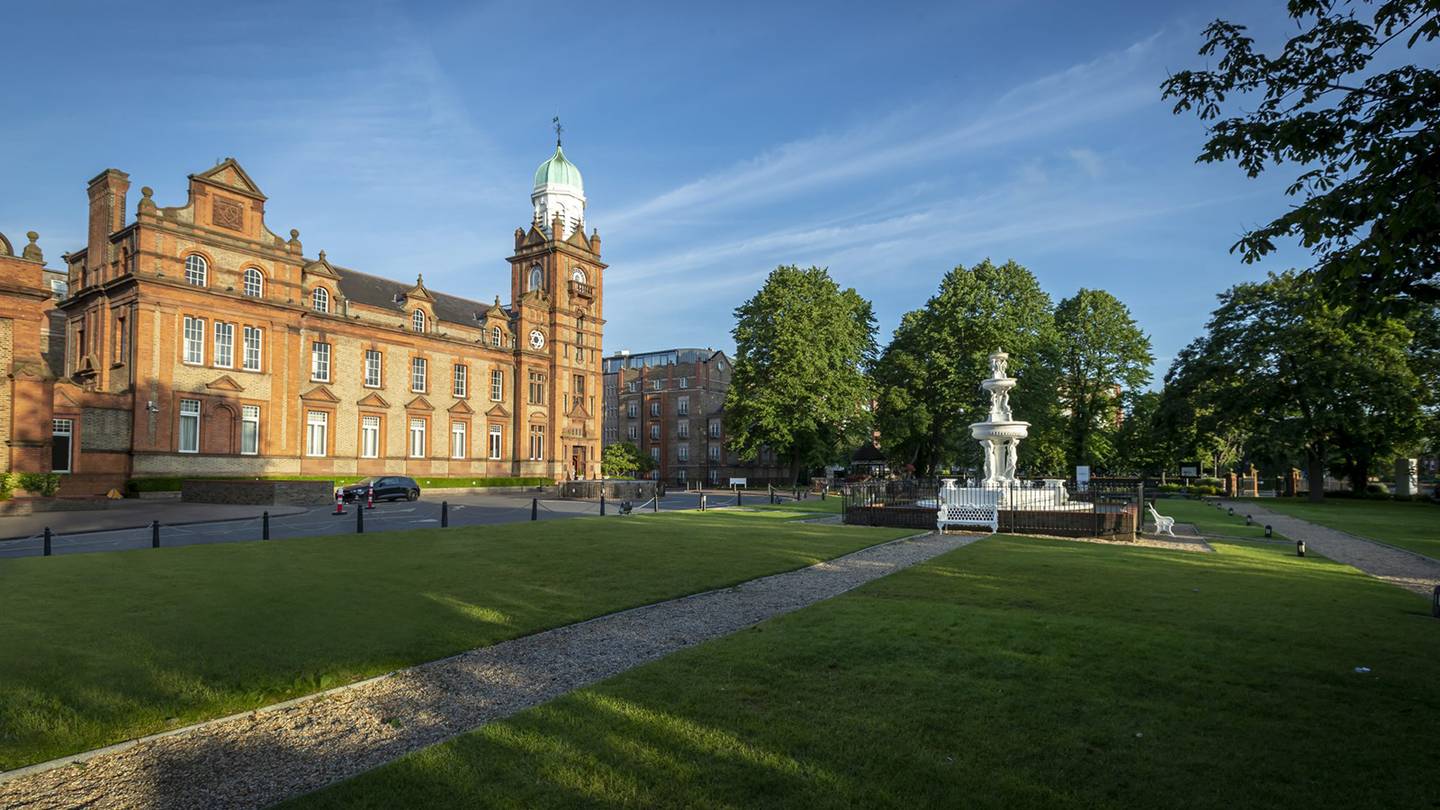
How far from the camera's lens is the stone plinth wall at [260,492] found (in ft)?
107

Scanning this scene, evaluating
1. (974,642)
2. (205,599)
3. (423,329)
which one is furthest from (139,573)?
(423,329)

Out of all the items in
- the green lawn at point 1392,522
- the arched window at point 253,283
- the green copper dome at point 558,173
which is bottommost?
the green lawn at point 1392,522

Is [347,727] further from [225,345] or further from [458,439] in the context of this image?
[458,439]

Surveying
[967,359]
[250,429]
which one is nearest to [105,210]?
[250,429]

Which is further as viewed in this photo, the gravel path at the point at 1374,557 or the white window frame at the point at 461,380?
the white window frame at the point at 461,380

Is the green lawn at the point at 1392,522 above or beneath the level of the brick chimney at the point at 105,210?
beneath

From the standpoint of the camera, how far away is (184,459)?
129 feet

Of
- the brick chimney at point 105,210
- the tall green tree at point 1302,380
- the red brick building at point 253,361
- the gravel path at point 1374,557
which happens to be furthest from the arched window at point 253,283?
the tall green tree at point 1302,380

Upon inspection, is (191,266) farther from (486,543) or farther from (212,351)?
(486,543)

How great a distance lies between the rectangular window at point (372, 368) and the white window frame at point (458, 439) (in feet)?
21.1

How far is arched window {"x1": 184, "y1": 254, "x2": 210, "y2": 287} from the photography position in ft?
132

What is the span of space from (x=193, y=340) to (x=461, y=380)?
17823 mm

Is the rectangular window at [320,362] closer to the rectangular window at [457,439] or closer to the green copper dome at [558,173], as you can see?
the rectangular window at [457,439]

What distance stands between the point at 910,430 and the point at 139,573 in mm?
43890
